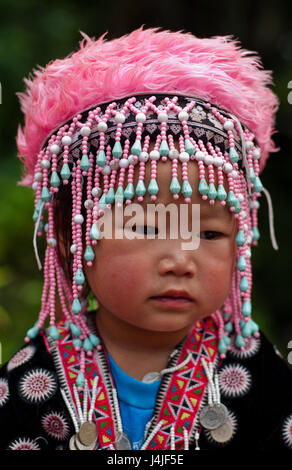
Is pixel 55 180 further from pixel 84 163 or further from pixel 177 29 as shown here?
pixel 177 29

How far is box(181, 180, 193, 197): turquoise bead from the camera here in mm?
1167

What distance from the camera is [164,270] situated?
118 cm

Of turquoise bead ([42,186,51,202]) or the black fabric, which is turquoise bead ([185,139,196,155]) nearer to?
turquoise bead ([42,186,51,202])

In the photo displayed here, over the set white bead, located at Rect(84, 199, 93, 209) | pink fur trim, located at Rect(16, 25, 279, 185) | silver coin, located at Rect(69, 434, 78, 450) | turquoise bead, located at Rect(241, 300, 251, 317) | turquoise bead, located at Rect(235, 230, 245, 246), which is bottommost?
silver coin, located at Rect(69, 434, 78, 450)

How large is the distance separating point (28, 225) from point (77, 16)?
57.4 inches

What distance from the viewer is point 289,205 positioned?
3.10 meters

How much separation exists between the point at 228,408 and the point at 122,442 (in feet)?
0.93

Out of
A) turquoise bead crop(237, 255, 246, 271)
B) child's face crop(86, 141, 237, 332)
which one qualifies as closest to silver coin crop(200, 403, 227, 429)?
child's face crop(86, 141, 237, 332)

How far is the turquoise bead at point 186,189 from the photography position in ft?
3.83

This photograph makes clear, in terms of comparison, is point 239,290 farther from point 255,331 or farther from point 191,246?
point 191,246

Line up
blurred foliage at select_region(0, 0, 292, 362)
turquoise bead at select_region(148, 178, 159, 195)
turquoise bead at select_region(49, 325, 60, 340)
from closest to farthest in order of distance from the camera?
1. turquoise bead at select_region(148, 178, 159, 195)
2. turquoise bead at select_region(49, 325, 60, 340)
3. blurred foliage at select_region(0, 0, 292, 362)

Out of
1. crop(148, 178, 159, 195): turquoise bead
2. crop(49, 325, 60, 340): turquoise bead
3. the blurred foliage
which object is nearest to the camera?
crop(148, 178, 159, 195): turquoise bead
